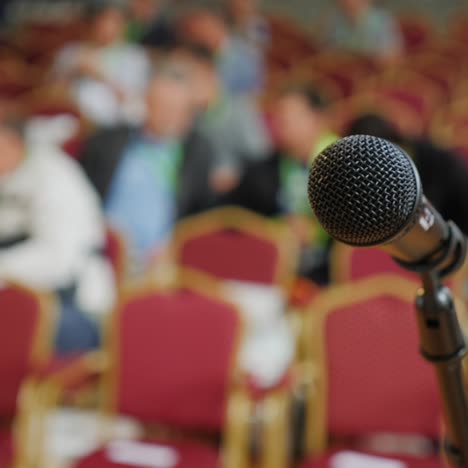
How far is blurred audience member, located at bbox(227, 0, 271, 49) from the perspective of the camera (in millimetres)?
6848

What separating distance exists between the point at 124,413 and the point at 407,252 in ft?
5.40

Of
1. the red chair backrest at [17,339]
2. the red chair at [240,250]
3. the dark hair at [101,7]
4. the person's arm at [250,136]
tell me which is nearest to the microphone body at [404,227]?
the red chair backrest at [17,339]

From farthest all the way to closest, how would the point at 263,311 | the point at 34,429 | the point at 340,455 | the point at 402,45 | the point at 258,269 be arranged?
the point at 402,45 < the point at 258,269 < the point at 263,311 < the point at 34,429 < the point at 340,455

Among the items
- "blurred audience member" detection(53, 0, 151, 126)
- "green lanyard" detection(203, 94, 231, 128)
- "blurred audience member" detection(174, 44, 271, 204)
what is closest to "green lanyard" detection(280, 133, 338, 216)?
"blurred audience member" detection(174, 44, 271, 204)

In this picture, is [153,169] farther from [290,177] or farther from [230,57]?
[230,57]

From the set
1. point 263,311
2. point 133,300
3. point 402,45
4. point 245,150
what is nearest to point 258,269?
point 263,311

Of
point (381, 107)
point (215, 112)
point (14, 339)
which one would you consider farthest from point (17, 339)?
point (381, 107)

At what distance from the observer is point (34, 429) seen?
2.12 m

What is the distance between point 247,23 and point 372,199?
6729mm

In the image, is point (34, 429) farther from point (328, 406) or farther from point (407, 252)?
point (407, 252)

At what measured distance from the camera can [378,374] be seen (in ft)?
6.50

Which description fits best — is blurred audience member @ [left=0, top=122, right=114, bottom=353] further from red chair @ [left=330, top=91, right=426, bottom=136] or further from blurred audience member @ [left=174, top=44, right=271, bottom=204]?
red chair @ [left=330, top=91, right=426, bottom=136]

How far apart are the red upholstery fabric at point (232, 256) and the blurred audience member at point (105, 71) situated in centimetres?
187

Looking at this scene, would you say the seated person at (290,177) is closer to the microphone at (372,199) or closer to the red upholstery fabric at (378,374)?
the red upholstery fabric at (378,374)
